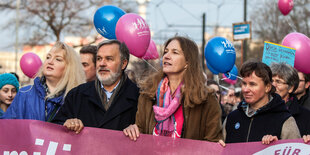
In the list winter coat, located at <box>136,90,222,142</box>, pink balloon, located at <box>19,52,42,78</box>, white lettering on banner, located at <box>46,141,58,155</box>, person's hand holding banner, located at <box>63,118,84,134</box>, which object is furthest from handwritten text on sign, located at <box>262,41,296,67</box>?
pink balloon, located at <box>19,52,42,78</box>

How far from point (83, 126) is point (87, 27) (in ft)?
62.1

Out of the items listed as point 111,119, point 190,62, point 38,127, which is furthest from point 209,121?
point 38,127

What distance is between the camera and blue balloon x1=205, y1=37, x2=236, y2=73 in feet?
23.8

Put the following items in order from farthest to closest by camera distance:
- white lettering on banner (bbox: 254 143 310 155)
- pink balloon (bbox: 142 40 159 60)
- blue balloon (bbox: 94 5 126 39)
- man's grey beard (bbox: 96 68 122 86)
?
pink balloon (bbox: 142 40 159 60) → blue balloon (bbox: 94 5 126 39) → man's grey beard (bbox: 96 68 122 86) → white lettering on banner (bbox: 254 143 310 155)

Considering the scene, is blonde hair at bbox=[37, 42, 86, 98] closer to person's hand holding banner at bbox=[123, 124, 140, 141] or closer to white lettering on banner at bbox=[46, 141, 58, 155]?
white lettering on banner at bbox=[46, 141, 58, 155]

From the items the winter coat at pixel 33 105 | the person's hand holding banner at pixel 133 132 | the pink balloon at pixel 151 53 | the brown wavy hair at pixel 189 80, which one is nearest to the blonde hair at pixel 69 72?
the winter coat at pixel 33 105

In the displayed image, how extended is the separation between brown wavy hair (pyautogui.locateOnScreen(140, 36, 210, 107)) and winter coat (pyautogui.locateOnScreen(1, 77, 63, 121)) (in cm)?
98

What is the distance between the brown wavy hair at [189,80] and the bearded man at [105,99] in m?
0.24

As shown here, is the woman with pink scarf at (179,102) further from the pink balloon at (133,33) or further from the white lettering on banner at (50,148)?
the pink balloon at (133,33)

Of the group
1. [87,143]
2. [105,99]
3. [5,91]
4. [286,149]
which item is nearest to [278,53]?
[286,149]

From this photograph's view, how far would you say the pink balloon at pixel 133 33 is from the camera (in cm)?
589

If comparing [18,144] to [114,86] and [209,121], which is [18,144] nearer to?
[114,86]

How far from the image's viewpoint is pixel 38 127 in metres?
3.74

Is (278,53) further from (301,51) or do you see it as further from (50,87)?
(50,87)
